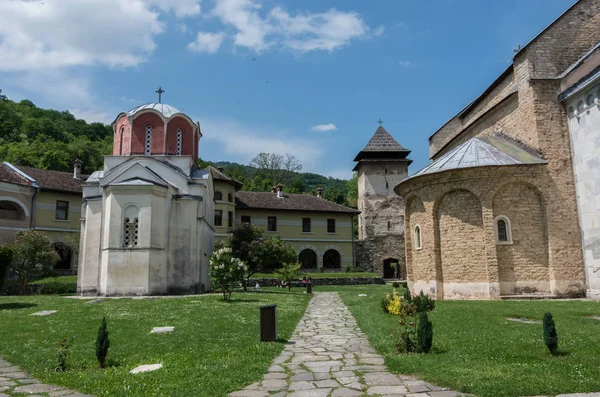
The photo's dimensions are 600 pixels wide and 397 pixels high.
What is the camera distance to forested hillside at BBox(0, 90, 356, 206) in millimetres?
45938

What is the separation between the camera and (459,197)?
1605 centimetres

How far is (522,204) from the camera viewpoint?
1573cm

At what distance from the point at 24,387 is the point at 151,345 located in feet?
8.56

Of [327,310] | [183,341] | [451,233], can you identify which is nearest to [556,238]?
[451,233]

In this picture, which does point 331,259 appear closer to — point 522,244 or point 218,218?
point 218,218

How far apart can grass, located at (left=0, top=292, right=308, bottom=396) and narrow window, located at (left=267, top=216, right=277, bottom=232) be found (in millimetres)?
23227

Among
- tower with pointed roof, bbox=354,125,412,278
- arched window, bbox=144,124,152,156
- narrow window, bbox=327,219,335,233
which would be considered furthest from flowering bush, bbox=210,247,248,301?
tower with pointed roof, bbox=354,125,412,278

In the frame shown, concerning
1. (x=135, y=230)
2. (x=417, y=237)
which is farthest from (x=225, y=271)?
(x=417, y=237)

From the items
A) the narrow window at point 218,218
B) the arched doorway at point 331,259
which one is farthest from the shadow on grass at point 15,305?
the arched doorway at point 331,259

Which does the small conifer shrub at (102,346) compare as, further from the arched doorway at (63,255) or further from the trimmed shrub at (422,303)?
the arched doorway at (63,255)

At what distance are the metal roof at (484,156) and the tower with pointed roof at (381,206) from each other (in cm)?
2243

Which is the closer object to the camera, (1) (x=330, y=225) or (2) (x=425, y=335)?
(2) (x=425, y=335)

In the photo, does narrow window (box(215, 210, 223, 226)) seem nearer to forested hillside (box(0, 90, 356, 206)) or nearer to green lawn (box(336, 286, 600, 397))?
forested hillside (box(0, 90, 356, 206))

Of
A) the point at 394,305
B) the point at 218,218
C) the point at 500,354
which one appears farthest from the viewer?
the point at 218,218
